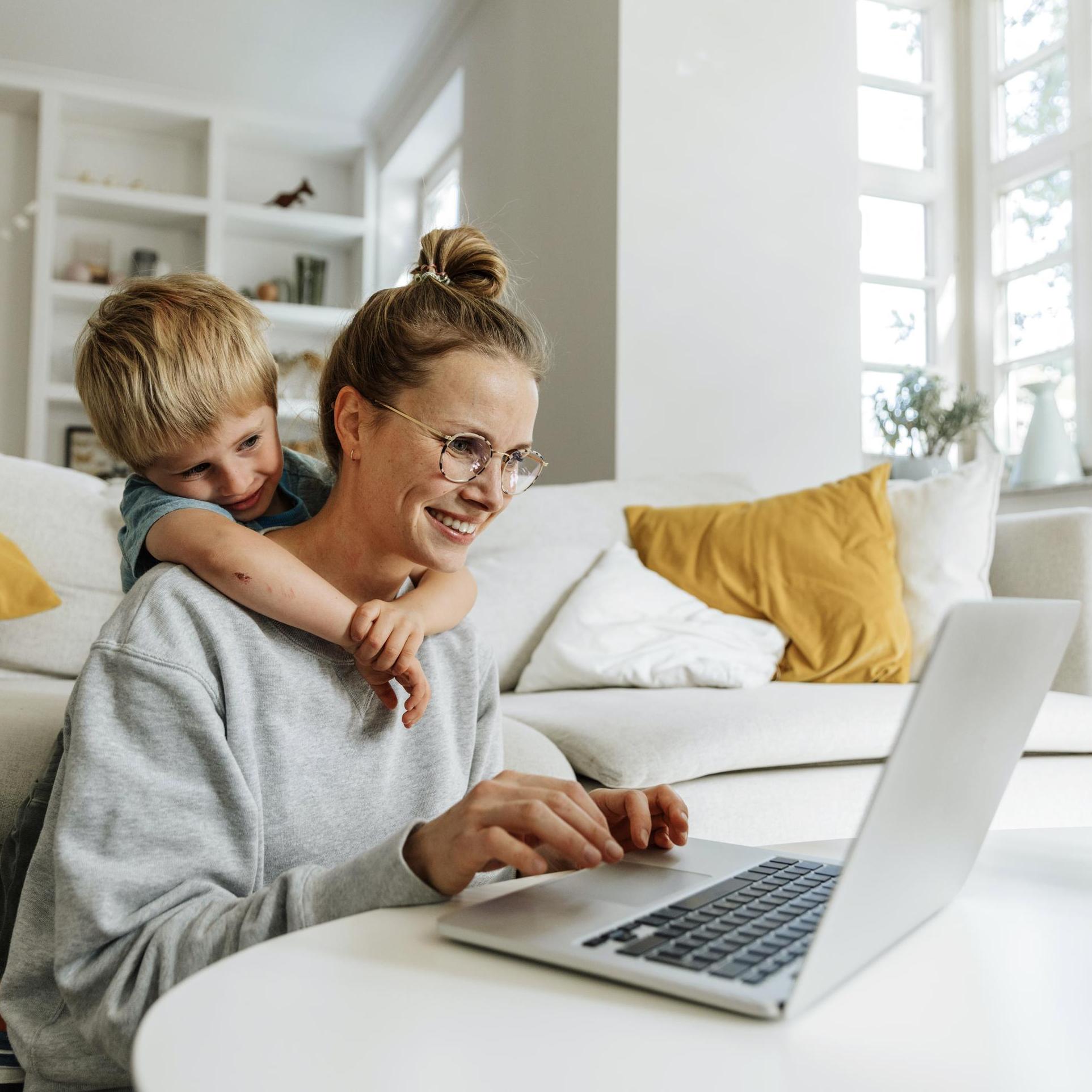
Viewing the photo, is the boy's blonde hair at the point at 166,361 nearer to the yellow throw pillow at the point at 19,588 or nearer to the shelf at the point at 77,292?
the yellow throw pillow at the point at 19,588

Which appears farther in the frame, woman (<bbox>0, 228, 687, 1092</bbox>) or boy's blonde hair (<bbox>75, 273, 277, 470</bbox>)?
boy's blonde hair (<bbox>75, 273, 277, 470</bbox>)

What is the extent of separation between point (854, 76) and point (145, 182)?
367 cm

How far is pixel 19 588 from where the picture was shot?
189 cm

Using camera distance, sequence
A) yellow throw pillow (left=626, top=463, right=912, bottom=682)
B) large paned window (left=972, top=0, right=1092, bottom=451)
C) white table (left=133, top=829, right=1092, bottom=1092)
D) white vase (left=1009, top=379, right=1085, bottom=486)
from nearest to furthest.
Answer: white table (left=133, top=829, right=1092, bottom=1092) < yellow throw pillow (left=626, top=463, right=912, bottom=682) < white vase (left=1009, top=379, right=1085, bottom=486) < large paned window (left=972, top=0, right=1092, bottom=451)

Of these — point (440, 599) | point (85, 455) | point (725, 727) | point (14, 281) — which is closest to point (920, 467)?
point (725, 727)

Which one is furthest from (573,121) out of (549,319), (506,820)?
(506,820)

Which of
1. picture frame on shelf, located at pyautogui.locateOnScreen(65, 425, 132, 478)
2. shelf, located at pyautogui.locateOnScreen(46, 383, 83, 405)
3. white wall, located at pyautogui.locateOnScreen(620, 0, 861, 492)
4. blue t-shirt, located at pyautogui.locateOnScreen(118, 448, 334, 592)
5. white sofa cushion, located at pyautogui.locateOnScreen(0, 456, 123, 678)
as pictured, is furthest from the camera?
picture frame on shelf, located at pyautogui.locateOnScreen(65, 425, 132, 478)

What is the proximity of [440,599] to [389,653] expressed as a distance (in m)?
0.19

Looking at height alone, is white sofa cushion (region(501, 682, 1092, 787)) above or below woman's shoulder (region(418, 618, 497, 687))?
below

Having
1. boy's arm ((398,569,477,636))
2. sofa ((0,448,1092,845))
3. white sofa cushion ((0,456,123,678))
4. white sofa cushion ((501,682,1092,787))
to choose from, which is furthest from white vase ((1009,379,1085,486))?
boy's arm ((398,569,477,636))

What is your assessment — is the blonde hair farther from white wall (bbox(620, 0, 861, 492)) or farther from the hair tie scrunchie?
white wall (bbox(620, 0, 861, 492))

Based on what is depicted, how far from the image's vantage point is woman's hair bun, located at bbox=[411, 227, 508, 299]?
109cm

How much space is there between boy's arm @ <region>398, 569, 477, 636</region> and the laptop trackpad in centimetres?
34

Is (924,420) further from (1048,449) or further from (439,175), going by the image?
(439,175)
